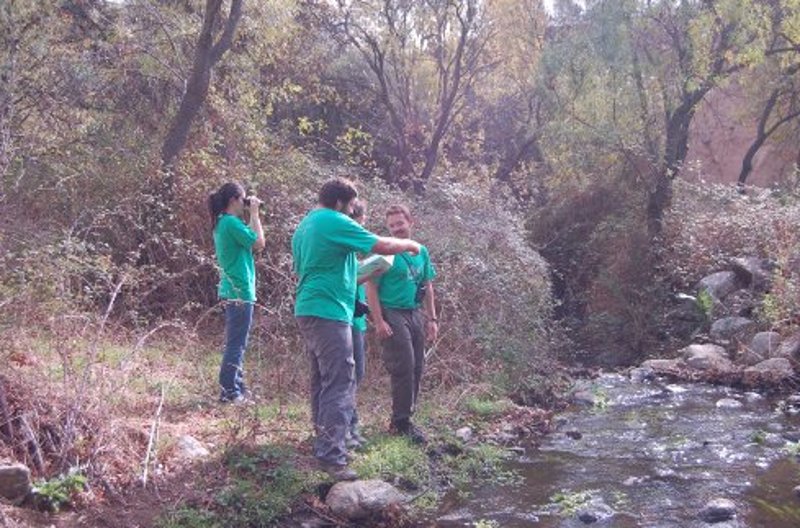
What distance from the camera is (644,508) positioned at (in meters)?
5.63

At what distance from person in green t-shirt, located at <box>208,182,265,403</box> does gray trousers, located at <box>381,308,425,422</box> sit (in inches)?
46.6

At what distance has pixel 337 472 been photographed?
5.34 metres

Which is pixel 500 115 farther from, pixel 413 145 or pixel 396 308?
pixel 396 308

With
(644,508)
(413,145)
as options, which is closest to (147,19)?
(413,145)

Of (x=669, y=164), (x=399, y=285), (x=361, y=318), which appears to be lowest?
(x=361, y=318)

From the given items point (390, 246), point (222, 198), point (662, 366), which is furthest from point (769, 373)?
point (222, 198)

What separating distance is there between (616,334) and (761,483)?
771cm

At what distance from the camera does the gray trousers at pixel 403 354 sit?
6156mm

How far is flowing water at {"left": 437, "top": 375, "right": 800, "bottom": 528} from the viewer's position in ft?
18.0

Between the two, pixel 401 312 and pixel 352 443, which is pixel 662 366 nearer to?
pixel 401 312

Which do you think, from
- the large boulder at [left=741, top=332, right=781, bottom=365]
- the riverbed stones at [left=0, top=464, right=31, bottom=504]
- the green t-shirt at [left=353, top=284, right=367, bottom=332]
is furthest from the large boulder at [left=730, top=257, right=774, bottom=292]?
the riverbed stones at [left=0, top=464, right=31, bottom=504]

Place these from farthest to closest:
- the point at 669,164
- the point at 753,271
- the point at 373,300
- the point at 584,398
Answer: the point at 669,164 < the point at 753,271 < the point at 584,398 < the point at 373,300

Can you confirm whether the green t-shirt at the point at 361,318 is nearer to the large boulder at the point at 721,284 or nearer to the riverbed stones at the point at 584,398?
the riverbed stones at the point at 584,398

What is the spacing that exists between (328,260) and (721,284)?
945cm
